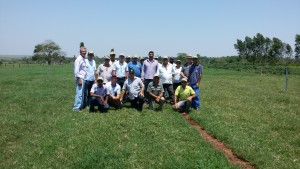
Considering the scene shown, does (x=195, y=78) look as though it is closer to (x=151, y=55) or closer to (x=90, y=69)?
(x=151, y=55)

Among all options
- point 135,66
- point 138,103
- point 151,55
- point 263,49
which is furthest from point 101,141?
point 263,49

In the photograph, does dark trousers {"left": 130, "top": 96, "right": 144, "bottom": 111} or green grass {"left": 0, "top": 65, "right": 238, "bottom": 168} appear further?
dark trousers {"left": 130, "top": 96, "right": 144, "bottom": 111}

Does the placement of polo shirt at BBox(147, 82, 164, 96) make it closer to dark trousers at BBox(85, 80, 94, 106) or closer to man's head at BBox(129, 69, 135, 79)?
man's head at BBox(129, 69, 135, 79)

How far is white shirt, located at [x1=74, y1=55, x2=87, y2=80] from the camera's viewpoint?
13.9 m

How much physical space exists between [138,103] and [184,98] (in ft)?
6.83

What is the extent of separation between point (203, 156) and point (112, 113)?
6.22 meters

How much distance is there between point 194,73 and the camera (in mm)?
15461

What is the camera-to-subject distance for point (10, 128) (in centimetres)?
1125

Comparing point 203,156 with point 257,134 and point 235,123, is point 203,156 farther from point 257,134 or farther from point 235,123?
point 235,123

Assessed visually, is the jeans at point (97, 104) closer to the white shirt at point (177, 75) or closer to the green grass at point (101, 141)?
the green grass at point (101, 141)

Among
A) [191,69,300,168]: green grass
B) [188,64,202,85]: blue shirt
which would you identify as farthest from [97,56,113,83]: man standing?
[191,69,300,168]: green grass

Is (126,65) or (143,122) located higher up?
(126,65)

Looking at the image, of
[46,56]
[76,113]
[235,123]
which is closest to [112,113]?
[76,113]

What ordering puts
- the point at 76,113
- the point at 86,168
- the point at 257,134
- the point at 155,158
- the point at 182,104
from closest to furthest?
the point at 86,168 < the point at 155,158 < the point at 257,134 < the point at 76,113 < the point at 182,104
